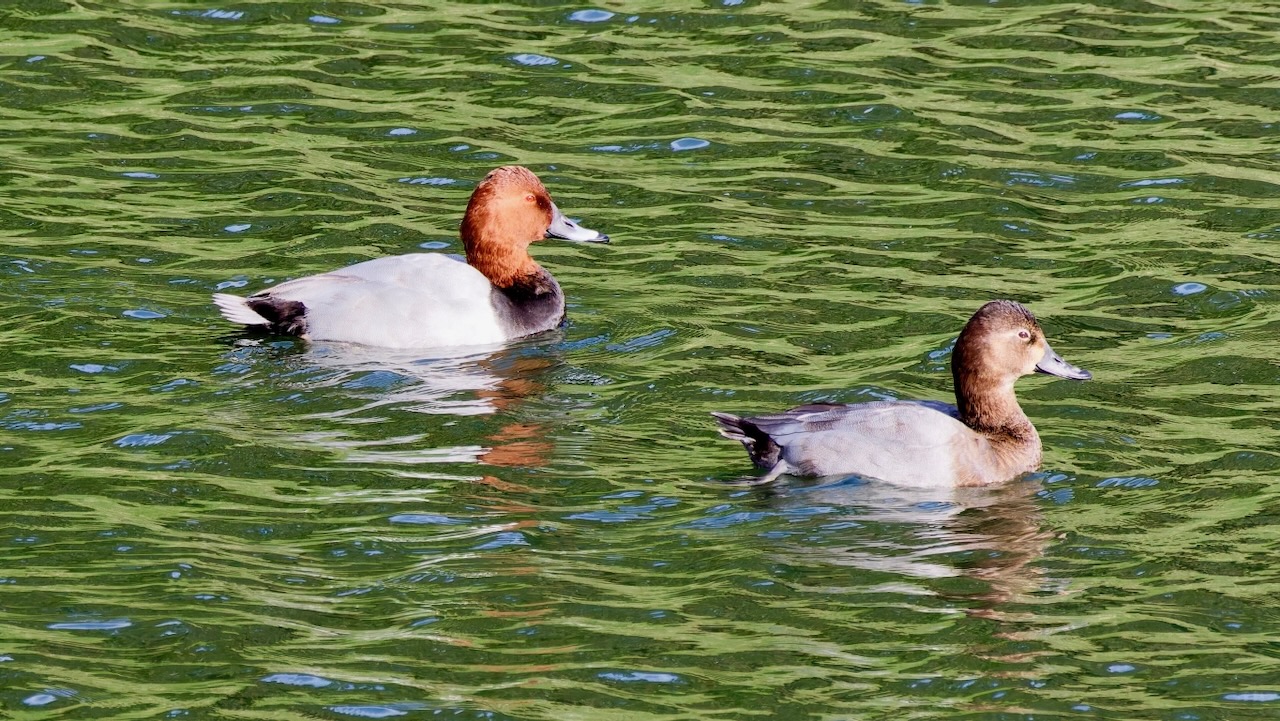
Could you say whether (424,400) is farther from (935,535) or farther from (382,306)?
(935,535)

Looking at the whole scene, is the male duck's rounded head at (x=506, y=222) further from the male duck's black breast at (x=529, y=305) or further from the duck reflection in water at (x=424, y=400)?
the duck reflection in water at (x=424, y=400)

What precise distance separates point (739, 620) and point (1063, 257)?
5461 millimetres

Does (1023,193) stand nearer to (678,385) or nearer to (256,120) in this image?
(678,385)

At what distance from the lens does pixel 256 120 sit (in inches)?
585

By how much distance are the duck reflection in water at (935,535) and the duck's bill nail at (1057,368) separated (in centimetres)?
74

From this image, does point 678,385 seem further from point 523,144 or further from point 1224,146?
point 1224,146

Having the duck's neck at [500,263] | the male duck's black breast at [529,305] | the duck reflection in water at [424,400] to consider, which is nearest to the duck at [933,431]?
the duck reflection in water at [424,400]

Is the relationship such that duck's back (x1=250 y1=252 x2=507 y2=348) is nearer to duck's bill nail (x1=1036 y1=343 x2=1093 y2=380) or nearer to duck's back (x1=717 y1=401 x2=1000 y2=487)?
duck's back (x1=717 y1=401 x2=1000 y2=487)

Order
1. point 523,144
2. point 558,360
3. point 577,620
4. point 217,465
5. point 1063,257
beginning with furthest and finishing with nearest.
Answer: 1. point 523,144
2. point 1063,257
3. point 558,360
4. point 217,465
5. point 577,620

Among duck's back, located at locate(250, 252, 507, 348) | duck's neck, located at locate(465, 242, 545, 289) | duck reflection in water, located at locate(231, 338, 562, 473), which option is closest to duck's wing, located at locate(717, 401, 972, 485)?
duck reflection in water, located at locate(231, 338, 562, 473)

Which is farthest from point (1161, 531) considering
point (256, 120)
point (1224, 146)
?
point (256, 120)

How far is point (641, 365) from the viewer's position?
36.0 feet

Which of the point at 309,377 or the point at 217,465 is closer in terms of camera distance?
the point at 217,465

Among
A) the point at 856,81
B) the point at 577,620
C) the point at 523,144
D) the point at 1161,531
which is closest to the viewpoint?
the point at 577,620
